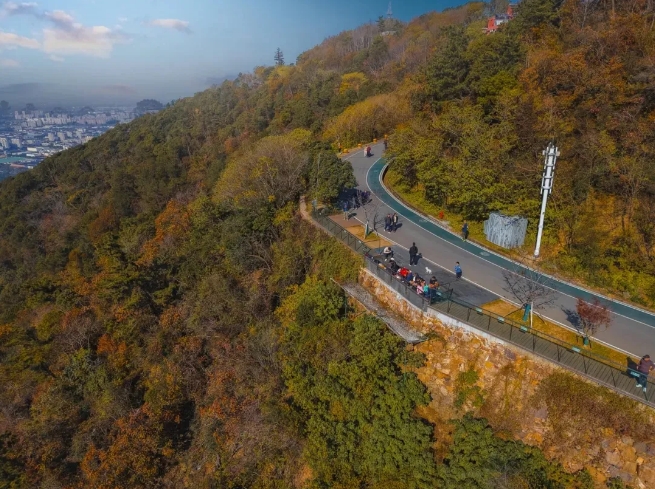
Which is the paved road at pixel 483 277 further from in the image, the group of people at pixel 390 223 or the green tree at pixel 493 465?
the green tree at pixel 493 465

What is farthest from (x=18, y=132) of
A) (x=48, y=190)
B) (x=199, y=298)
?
(x=199, y=298)

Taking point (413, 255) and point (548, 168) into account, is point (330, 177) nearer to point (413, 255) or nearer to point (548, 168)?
point (413, 255)

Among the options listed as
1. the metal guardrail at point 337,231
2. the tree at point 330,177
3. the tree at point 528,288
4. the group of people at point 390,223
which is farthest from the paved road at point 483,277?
the metal guardrail at point 337,231

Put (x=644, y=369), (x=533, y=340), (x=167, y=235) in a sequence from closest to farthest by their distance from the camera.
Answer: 1. (x=644, y=369)
2. (x=533, y=340)
3. (x=167, y=235)

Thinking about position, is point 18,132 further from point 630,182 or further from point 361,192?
point 630,182

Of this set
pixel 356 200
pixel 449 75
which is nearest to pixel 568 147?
pixel 356 200
